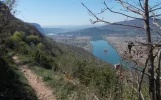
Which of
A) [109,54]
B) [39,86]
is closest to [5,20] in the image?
[39,86]

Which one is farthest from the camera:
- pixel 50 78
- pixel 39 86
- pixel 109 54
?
pixel 50 78

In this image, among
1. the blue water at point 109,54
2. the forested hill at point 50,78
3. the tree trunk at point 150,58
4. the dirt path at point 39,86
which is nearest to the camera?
the tree trunk at point 150,58

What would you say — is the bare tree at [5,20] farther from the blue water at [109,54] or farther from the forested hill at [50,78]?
the blue water at [109,54]

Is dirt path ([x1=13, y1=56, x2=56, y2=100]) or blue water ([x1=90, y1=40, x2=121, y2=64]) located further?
dirt path ([x1=13, y1=56, x2=56, y2=100])

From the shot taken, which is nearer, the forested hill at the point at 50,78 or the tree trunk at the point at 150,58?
the tree trunk at the point at 150,58

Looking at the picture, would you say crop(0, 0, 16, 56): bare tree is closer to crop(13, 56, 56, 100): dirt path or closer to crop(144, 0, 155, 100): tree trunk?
crop(13, 56, 56, 100): dirt path

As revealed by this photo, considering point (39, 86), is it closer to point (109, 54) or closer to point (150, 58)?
point (109, 54)

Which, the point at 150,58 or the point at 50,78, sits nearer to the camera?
the point at 150,58

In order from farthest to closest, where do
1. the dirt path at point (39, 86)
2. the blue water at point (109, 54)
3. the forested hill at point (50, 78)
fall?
1. the dirt path at point (39, 86)
2. the forested hill at point (50, 78)
3. the blue water at point (109, 54)

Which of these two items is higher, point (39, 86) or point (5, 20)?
point (5, 20)

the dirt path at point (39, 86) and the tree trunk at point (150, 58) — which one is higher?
the tree trunk at point (150, 58)

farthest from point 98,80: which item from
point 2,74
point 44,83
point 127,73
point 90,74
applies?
point 127,73

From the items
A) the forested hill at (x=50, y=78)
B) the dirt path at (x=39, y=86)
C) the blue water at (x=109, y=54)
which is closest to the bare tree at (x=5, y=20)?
the forested hill at (x=50, y=78)

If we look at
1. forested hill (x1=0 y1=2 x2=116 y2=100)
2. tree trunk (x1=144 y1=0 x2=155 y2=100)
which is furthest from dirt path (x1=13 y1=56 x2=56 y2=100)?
tree trunk (x1=144 y1=0 x2=155 y2=100)
